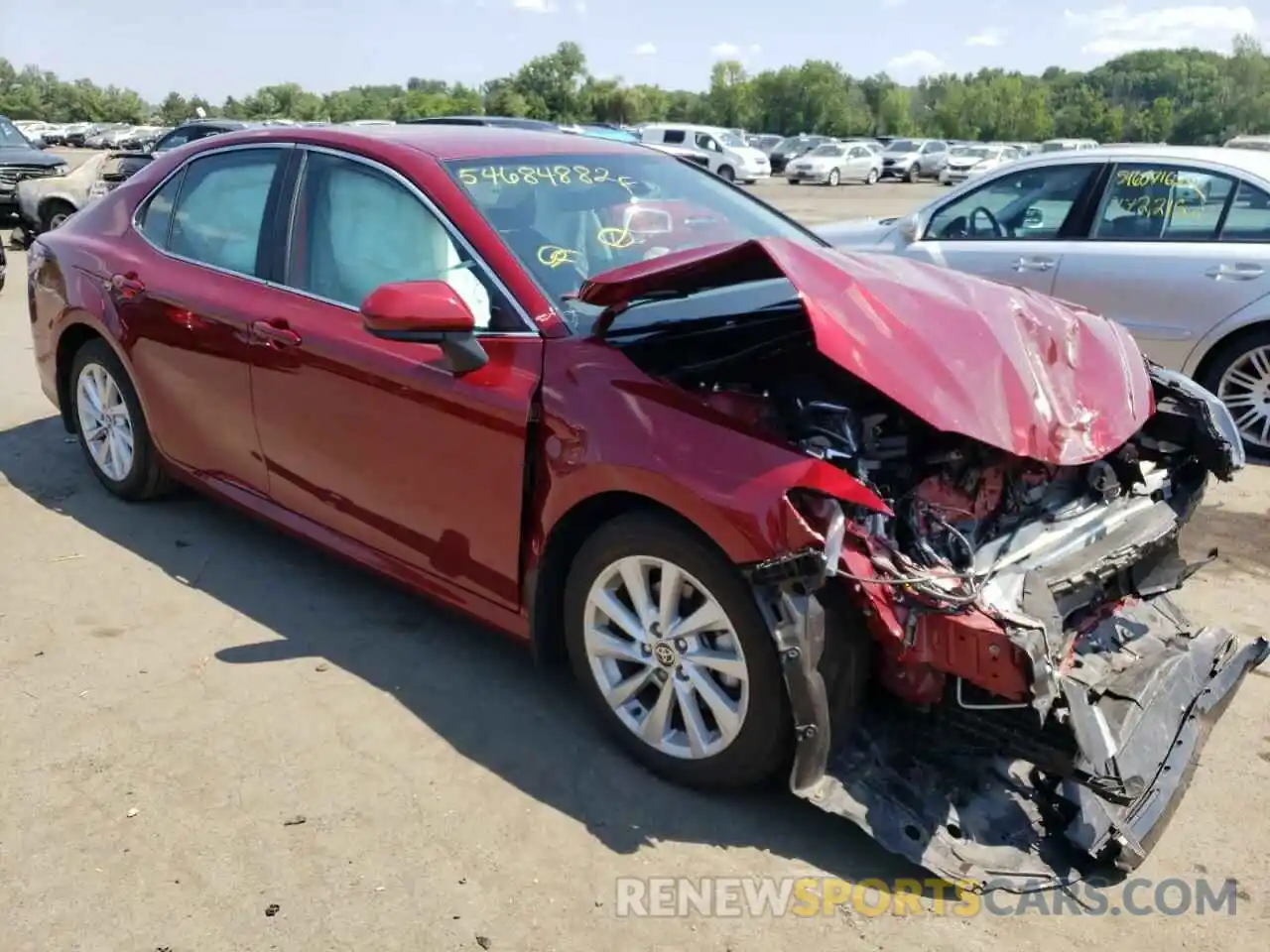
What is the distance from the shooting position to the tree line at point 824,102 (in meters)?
81.7

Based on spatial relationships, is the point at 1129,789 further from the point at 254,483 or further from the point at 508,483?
the point at 254,483

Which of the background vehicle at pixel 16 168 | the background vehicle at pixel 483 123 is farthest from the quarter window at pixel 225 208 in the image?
the background vehicle at pixel 16 168

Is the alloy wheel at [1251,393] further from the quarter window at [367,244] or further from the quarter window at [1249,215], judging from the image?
the quarter window at [367,244]

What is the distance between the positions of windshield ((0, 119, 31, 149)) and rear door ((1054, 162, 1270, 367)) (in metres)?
16.6

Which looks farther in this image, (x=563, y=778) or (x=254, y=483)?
(x=254, y=483)

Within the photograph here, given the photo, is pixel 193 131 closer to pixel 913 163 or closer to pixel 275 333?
pixel 275 333

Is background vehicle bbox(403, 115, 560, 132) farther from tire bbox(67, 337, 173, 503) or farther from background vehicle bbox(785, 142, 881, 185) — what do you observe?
background vehicle bbox(785, 142, 881, 185)

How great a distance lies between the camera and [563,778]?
3195mm

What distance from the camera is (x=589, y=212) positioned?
12.4 ft

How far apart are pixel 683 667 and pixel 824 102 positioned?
9911 centimetres

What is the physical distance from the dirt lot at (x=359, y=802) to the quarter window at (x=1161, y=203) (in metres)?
2.83

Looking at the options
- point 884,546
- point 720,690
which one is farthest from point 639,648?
point 884,546

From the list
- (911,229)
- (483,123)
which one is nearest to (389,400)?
(911,229)

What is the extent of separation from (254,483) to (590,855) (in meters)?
2.21
